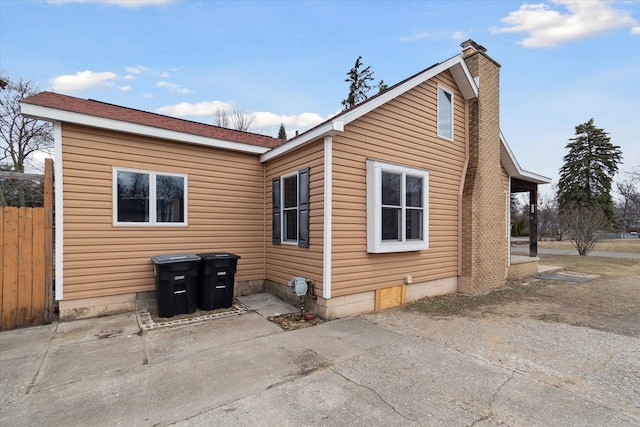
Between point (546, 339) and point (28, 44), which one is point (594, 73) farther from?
point (28, 44)

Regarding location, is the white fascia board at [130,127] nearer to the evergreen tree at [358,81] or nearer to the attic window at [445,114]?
the attic window at [445,114]

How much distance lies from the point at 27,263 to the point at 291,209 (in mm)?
4453

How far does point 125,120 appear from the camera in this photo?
5.51 m

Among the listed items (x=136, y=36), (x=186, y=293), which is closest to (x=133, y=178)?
(x=186, y=293)

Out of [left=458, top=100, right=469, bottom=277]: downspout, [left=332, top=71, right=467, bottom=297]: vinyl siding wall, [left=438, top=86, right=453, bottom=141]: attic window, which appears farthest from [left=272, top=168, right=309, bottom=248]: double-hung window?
[left=458, top=100, right=469, bottom=277]: downspout

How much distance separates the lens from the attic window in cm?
727

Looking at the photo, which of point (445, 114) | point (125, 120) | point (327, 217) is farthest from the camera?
point (445, 114)

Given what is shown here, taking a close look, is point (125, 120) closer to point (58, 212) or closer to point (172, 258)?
point (58, 212)

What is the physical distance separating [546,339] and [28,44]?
13.2 metres

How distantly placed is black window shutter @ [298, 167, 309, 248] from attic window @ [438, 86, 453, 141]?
11.8 feet

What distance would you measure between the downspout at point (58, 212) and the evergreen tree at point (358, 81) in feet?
73.3

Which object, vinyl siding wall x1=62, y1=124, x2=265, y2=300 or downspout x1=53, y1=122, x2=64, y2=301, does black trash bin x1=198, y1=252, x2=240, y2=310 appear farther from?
downspout x1=53, y1=122, x2=64, y2=301

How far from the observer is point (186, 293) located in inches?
215

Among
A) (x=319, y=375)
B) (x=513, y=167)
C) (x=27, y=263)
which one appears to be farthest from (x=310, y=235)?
(x=513, y=167)
